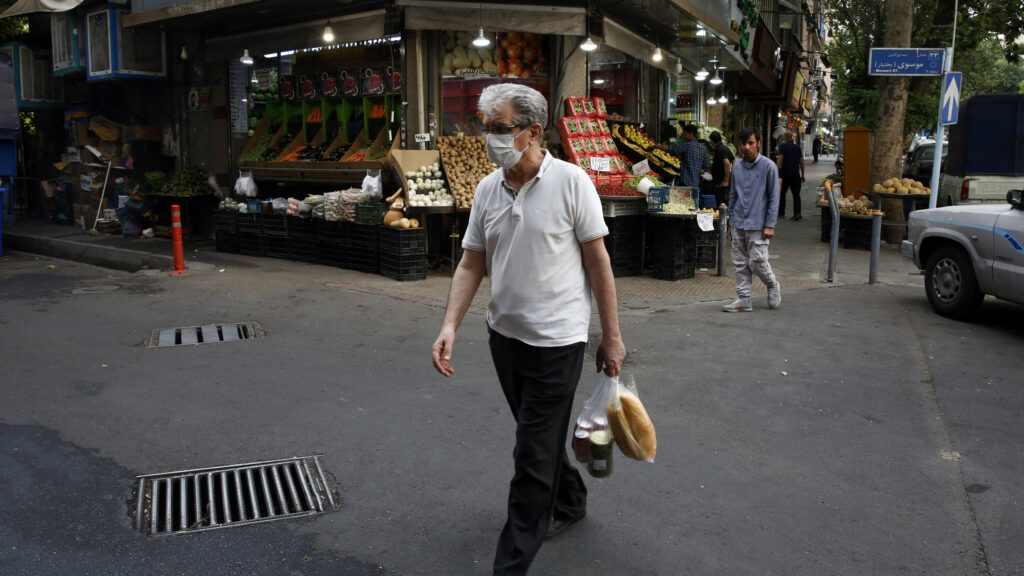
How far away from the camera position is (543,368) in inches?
127

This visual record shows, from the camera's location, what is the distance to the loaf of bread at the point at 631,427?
3475mm

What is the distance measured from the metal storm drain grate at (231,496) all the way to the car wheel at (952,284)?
664 cm

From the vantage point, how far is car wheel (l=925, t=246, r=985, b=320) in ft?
26.5

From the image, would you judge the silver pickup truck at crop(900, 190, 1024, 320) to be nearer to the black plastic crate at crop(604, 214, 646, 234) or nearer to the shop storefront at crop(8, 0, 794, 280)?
the shop storefront at crop(8, 0, 794, 280)

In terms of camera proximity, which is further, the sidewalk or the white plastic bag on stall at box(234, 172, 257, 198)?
the white plastic bag on stall at box(234, 172, 257, 198)

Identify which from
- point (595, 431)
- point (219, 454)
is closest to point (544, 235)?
point (595, 431)

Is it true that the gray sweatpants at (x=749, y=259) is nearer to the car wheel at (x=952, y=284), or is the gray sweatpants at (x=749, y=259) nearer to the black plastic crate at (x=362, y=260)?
the car wheel at (x=952, y=284)

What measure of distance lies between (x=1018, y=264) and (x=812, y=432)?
3.68 meters

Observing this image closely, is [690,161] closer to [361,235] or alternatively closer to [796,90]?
[361,235]

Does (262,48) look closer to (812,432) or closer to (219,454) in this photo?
(219,454)

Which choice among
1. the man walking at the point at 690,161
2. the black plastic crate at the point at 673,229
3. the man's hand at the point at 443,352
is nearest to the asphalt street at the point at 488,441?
the man's hand at the point at 443,352

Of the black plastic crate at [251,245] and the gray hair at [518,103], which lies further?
the black plastic crate at [251,245]

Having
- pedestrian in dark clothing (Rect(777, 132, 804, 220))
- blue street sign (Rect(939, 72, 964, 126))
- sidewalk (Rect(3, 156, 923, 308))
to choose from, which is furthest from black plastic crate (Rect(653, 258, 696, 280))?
pedestrian in dark clothing (Rect(777, 132, 804, 220))

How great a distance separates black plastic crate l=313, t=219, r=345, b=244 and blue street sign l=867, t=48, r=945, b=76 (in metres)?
7.76
